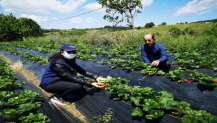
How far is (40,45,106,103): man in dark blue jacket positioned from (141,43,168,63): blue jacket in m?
2.58

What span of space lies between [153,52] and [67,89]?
3.45 m

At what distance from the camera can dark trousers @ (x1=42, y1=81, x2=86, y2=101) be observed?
670 centimetres

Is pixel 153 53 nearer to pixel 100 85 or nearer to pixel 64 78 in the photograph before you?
pixel 100 85

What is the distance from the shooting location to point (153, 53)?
9.04 metres

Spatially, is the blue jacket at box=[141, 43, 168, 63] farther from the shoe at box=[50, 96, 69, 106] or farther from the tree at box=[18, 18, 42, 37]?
the tree at box=[18, 18, 42, 37]

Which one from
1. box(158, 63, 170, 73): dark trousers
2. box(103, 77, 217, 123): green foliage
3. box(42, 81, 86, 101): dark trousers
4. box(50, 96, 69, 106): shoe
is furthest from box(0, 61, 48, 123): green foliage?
box(158, 63, 170, 73): dark trousers

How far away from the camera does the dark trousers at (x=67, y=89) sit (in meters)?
6.70

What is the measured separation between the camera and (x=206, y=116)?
4.46 m

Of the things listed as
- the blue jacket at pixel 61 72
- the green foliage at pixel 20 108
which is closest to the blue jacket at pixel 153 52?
the blue jacket at pixel 61 72

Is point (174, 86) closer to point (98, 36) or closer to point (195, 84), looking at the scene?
point (195, 84)

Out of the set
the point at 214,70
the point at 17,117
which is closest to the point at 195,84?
the point at 214,70

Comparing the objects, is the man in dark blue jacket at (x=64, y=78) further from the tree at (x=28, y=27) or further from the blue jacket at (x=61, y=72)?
the tree at (x=28, y=27)

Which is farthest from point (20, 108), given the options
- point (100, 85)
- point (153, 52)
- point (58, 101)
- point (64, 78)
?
point (153, 52)

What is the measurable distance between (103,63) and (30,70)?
306cm
